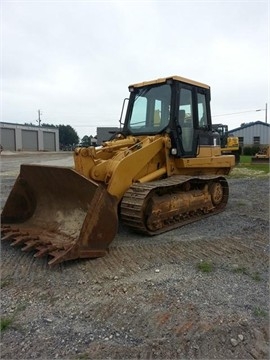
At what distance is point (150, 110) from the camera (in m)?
6.92

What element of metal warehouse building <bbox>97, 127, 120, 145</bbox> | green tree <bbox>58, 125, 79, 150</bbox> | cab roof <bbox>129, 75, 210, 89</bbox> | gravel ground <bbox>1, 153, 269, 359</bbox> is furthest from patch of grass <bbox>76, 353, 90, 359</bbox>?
green tree <bbox>58, 125, 79, 150</bbox>

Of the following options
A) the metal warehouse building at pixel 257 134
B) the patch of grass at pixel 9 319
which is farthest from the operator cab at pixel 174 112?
the metal warehouse building at pixel 257 134

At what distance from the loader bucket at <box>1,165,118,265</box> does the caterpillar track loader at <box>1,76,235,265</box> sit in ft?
0.04

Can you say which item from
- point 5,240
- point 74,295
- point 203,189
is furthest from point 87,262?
point 203,189

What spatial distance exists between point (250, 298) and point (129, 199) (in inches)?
92.7

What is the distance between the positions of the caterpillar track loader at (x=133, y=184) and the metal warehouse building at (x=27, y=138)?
4899cm

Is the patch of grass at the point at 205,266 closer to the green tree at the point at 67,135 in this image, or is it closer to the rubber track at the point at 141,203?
the rubber track at the point at 141,203

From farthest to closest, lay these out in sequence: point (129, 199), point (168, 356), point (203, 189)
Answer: point (203, 189) < point (129, 199) < point (168, 356)

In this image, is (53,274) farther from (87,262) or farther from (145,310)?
(145,310)

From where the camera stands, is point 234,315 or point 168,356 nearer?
point 168,356

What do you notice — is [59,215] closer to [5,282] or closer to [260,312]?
[5,282]

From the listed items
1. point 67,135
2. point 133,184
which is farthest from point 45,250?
point 67,135

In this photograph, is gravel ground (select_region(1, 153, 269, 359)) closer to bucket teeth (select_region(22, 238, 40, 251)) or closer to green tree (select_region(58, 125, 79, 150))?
bucket teeth (select_region(22, 238, 40, 251))

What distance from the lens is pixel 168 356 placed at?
2.68 metres
